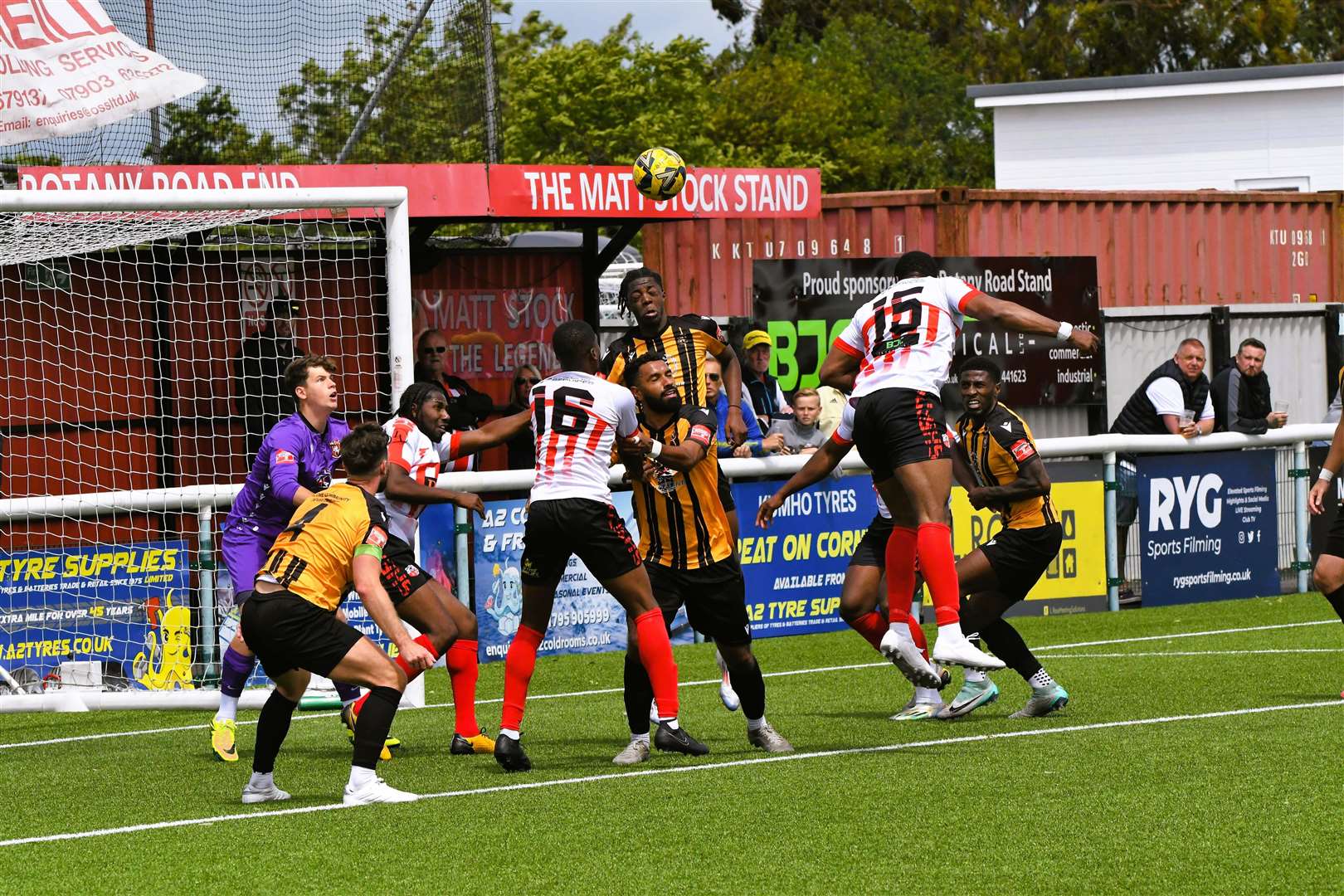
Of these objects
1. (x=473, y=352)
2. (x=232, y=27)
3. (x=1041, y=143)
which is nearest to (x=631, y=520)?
(x=473, y=352)

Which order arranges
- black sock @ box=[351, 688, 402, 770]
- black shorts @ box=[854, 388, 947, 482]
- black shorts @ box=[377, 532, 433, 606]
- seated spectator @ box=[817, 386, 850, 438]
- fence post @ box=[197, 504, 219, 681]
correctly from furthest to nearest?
seated spectator @ box=[817, 386, 850, 438] → fence post @ box=[197, 504, 219, 681] → black shorts @ box=[377, 532, 433, 606] → black shorts @ box=[854, 388, 947, 482] → black sock @ box=[351, 688, 402, 770]

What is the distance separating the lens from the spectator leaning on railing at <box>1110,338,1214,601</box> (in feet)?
52.5

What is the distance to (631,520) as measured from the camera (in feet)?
46.9

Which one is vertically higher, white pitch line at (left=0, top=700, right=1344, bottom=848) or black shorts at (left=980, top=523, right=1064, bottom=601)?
black shorts at (left=980, top=523, right=1064, bottom=601)

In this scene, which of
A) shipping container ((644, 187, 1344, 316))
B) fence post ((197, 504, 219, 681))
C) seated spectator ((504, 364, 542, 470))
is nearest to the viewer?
fence post ((197, 504, 219, 681))

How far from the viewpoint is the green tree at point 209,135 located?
1928 cm

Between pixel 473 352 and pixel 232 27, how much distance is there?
4.46 m

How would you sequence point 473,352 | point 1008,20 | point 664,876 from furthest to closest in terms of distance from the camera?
point 1008,20 < point 473,352 < point 664,876

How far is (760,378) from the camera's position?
16.0 metres

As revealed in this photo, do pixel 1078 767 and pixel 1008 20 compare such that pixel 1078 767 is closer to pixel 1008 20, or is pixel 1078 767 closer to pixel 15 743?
pixel 15 743

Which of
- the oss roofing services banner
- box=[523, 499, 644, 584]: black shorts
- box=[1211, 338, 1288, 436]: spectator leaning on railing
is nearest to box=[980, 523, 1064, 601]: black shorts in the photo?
box=[523, 499, 644, 584]: black shorts

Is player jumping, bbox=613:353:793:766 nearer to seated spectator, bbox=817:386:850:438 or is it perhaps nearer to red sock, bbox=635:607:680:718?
red sock, bbox=635:607:680:718

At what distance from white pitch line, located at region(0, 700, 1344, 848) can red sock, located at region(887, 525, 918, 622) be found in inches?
33.0

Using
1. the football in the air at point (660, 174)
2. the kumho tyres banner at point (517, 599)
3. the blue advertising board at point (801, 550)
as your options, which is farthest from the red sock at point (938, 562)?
the blue advertising board at point (801, 550)
